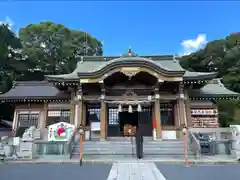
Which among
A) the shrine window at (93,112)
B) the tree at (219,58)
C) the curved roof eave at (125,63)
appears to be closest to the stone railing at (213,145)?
the curved roof eave at (125,63)

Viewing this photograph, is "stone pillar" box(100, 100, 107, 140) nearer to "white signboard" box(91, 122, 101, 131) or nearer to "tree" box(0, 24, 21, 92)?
"white signboard" box(91, 122, 101, 131)

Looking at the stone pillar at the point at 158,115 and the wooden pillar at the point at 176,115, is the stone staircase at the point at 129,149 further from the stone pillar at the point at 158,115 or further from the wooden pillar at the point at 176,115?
the wooden pillar at the point at 176,115

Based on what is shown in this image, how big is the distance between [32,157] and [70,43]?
28.0 metres

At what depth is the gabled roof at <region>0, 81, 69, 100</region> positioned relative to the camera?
14.5m

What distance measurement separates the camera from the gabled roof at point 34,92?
14.5 m

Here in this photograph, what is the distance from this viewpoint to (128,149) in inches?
404

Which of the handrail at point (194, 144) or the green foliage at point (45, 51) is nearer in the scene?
the handrail at point (194, 144)

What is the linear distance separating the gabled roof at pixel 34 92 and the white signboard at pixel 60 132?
13.2 feet

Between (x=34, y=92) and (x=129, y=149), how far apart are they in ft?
33.7

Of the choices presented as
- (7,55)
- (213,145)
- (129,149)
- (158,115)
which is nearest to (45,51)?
(7,55)

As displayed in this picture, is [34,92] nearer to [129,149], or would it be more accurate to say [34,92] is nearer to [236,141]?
[129,149]

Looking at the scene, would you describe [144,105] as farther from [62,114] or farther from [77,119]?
[62,114]

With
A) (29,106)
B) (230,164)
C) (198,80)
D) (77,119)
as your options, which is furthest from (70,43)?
(230,164)

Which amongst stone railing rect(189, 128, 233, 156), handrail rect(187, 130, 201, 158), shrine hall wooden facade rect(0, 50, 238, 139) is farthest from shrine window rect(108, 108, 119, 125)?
stone railing rect(189, 128, 233, 156)
